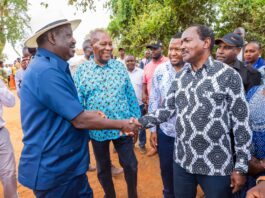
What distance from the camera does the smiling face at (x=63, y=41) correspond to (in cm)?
216

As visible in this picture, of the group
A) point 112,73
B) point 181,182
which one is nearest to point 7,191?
point 112,73

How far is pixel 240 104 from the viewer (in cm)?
214

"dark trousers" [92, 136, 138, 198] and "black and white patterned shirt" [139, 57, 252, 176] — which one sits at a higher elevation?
"black and white patterned shirt" [139, 57, 252, 176]

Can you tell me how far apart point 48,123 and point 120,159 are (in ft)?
4.97

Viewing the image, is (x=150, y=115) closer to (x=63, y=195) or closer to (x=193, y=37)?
(x=193, y=37)

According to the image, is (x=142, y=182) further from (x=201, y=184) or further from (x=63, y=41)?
(x=63, y=41)

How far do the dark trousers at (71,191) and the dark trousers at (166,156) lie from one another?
1089 millimetres

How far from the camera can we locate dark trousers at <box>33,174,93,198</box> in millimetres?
2189

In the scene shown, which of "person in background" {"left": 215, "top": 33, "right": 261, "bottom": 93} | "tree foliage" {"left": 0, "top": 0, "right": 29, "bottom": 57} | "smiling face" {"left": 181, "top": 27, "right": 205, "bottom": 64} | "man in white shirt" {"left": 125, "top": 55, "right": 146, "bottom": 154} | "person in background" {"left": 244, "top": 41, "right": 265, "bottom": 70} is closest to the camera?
"smiling face" {"left": 181, "top": 27, "right": 205, "bottom": 64}

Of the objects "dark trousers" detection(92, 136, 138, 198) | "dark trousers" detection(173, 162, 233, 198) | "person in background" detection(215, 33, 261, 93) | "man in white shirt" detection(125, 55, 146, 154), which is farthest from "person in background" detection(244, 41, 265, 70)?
"dark trousers" detection(173, 162, 233, 198)

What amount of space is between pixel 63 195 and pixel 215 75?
153 cm

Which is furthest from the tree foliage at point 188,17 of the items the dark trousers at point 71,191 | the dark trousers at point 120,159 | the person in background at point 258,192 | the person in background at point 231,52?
the person in background at point 258,192

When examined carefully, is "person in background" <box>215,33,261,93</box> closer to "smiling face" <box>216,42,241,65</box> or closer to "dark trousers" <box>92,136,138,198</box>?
"smiling face" <box>216,42,241,65</box>

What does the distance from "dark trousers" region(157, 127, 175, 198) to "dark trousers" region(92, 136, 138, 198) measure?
1.18 ft
